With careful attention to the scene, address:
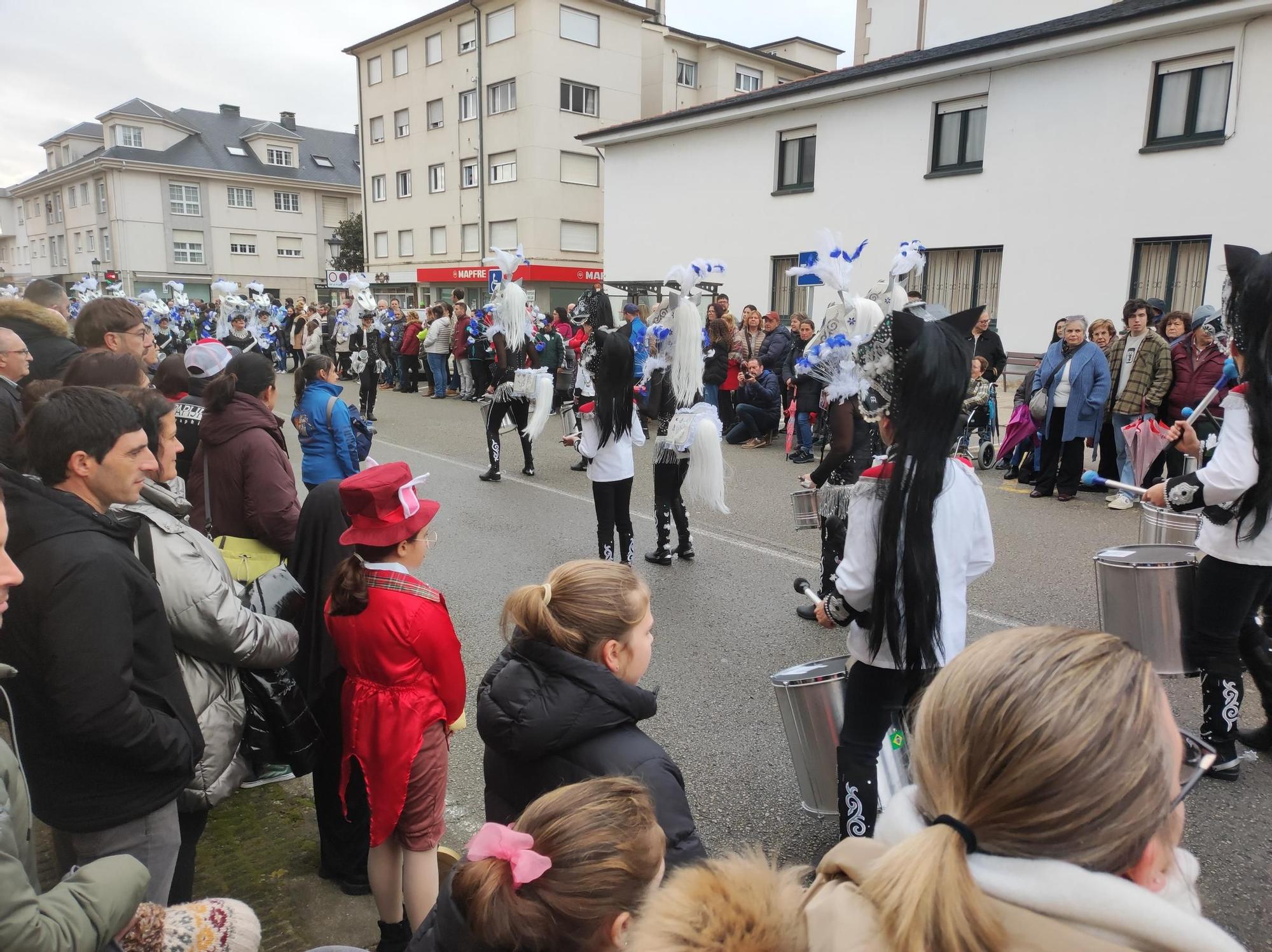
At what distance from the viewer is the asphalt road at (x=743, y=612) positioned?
3172mm

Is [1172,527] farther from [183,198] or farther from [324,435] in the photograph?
[183,198]

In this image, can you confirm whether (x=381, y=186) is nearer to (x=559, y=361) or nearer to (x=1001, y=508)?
(x=559, y=361)

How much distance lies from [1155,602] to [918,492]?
1.95 metres

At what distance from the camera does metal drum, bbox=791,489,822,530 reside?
5273mm

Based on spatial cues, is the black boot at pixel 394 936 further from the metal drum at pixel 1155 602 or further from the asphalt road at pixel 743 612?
the metal drum at pixel 1155 602

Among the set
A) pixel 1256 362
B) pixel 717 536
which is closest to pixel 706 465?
pixel 717 536

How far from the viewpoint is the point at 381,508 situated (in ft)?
8.20

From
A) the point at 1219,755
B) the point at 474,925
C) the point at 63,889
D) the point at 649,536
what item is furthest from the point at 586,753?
the point at 649,536

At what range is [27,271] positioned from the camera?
6250 centimetres

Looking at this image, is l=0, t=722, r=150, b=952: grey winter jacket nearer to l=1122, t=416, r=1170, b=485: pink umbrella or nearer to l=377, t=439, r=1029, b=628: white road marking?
l=377, t=439, r=1029, b=628: white road marking

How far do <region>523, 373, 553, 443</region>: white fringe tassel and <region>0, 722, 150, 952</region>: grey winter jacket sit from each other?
7888 mm

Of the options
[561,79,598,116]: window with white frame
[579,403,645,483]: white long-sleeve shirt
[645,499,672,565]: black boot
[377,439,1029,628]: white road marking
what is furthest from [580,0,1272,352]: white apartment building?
[579,403,645,483]: white long-sleeve shirt

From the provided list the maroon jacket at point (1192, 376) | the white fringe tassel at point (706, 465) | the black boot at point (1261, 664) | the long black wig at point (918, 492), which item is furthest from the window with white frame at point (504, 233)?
the long black wig at point (918, 492)

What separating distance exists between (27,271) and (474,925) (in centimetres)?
7796
